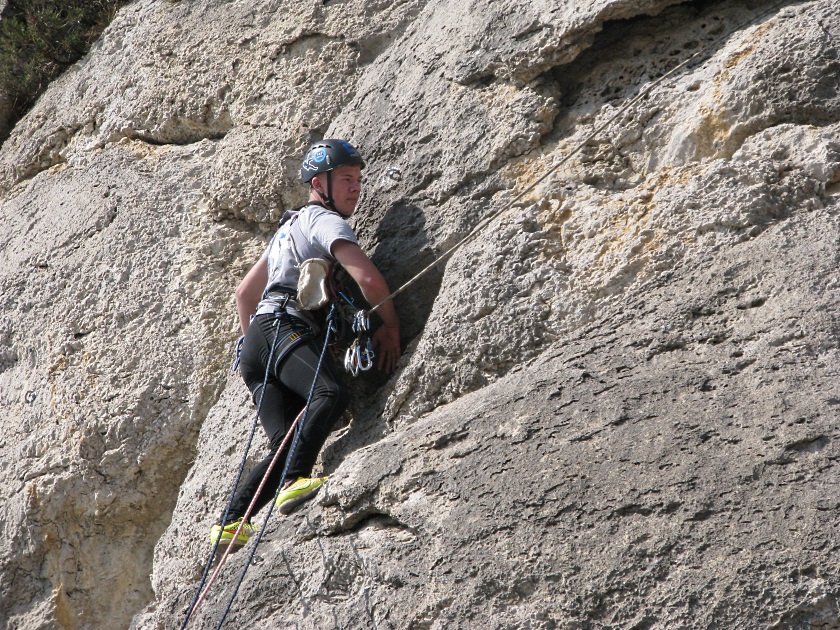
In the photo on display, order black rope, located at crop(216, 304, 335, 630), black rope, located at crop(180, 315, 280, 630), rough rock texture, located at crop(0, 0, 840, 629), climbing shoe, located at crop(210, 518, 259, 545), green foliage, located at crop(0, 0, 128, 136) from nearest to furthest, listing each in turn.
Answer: rough rock texture, located at crop(0, 0, 840, 629)
black rope, located at crop(216, 304, 335, 630)
black rope, located at crop(180, 315, 280, 630)
climbing shoe, located at crop(210, 518, 259, 545)
green foliage, located at crop(0, 0, 128, 136)

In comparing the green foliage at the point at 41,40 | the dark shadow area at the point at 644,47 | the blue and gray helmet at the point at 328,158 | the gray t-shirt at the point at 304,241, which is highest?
the green foliage at the point at 41,40

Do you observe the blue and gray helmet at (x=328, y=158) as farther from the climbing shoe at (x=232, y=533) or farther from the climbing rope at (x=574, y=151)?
the climbing shoe at (x=232, y=533)

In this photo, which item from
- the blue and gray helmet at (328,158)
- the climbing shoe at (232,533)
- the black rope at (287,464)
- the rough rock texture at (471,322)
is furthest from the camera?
the blue and gray helmet at (328,158)

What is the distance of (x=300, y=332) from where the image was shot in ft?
15.7

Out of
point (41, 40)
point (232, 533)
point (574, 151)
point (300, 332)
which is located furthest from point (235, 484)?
point (41, 40)

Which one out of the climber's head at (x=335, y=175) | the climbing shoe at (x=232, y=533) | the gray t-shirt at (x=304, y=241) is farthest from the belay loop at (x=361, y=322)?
the climbing shoe at (x=232, y=533)

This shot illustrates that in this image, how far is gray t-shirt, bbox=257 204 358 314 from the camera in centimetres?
485

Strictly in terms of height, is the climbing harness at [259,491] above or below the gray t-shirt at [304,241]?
below

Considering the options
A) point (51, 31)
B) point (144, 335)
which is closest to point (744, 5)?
point (144, 335)

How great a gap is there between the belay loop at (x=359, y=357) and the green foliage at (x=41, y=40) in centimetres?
487

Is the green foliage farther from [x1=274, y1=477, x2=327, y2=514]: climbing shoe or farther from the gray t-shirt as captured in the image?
[x1=274, y1=477, x2=327, y2=514]: climbing shoe

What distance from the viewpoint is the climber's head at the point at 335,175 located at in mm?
5137

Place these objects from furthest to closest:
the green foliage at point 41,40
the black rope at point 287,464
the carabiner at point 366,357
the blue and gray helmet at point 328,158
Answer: the green foliage at point 41,40 → the blue and gray helmet at point 328,158 → the carabiner at point 366,357 → the black rope at point 287,464

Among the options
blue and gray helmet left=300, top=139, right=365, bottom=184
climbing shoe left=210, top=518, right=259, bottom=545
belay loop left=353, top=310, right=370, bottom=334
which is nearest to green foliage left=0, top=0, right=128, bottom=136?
blue and gray helmet left=300, top=139, right=365, bottom=184
